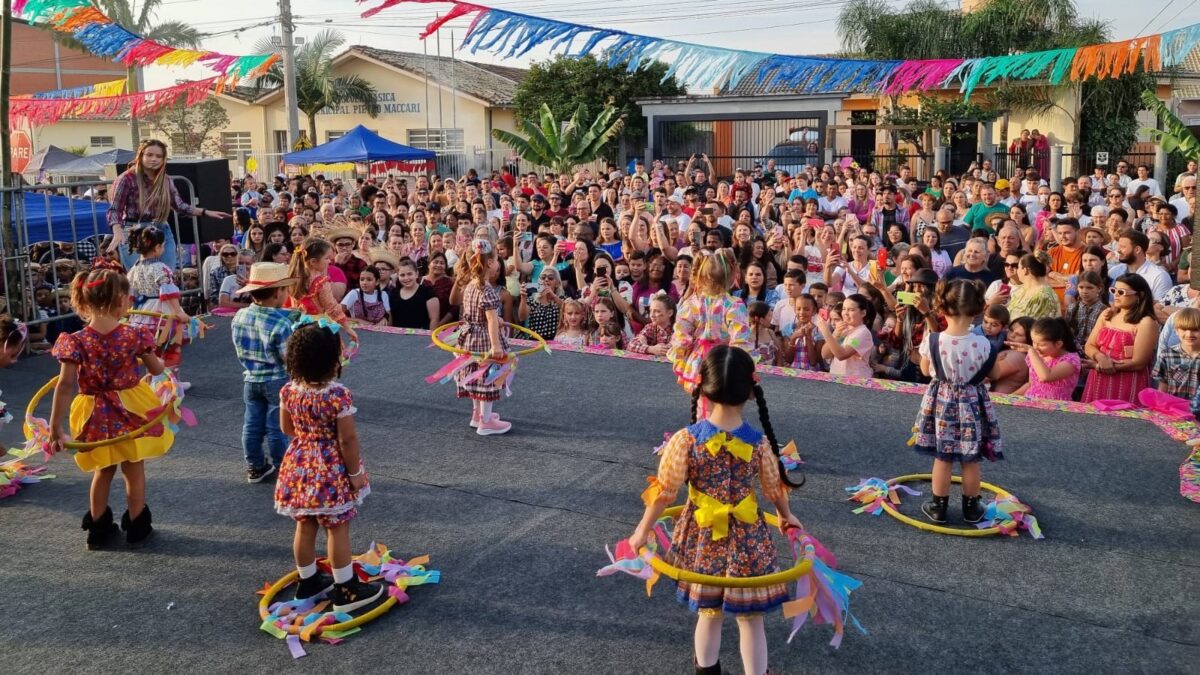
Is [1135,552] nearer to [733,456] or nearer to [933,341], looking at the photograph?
[933,341]

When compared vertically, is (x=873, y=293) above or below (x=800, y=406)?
above

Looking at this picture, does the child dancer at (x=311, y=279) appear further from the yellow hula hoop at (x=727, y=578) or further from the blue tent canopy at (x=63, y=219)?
the blue tent canopy at (x=63, y=219)

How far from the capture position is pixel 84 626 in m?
4.42

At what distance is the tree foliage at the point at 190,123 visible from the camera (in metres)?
36.7

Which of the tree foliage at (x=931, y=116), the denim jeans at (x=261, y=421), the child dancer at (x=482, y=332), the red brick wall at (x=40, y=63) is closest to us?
the denim jeans at (x=261, y=421)

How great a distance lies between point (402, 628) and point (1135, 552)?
3.37 m

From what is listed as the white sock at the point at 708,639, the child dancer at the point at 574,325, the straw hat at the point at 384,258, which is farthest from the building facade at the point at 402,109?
the white sock at the point at 708,639

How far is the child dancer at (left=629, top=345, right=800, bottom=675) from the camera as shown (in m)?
3.63

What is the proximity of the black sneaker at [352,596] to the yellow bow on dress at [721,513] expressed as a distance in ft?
5.31

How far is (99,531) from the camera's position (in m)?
5.22

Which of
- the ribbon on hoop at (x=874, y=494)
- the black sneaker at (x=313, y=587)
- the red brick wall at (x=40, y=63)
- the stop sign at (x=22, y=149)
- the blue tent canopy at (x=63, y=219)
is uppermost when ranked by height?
the red brick wall at (x=40, y=63)

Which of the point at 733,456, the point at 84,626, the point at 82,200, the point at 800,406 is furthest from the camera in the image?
the point at 82,200

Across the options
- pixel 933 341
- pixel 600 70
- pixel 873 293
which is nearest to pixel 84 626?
pixel 933 341

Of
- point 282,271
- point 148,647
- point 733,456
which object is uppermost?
point 282,271
